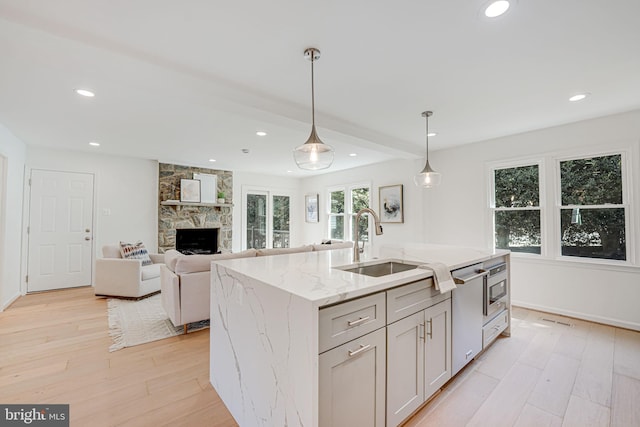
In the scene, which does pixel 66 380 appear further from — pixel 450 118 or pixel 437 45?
pixel 450 118

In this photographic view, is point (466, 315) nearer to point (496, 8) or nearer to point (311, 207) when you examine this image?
point (496, 8)

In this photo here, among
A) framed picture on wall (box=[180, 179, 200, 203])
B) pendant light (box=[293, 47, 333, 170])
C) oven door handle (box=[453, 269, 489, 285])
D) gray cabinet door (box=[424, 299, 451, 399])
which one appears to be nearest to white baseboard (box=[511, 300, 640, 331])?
oven door handle (box=[453, 269, 489, 285])

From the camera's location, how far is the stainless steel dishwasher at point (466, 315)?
6.64 ft

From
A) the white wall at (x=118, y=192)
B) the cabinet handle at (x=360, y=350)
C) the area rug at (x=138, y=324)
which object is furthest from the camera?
the white wall at (x=118, y=192)

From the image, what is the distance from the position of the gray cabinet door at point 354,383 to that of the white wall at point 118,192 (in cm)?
554

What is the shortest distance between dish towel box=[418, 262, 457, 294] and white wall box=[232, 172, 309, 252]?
5.70 m

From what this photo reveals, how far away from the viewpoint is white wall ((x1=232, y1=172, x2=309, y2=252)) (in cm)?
688

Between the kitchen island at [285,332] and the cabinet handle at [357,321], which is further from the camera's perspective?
the cabinet handle at [357,321]

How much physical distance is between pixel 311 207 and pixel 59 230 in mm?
5064

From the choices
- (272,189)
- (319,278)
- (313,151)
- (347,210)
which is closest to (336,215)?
(347,210)

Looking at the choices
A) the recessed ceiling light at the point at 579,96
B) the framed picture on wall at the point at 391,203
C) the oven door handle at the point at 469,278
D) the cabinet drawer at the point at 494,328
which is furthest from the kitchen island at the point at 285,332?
the framed picture on wall at the point at 391,203

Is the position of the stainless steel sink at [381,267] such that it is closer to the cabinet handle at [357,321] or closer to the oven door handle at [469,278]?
the oven door handle at [469,278]

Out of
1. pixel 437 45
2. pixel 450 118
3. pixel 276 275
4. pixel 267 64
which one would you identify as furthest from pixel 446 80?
pixel 276 275

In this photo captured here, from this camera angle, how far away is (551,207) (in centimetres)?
366
